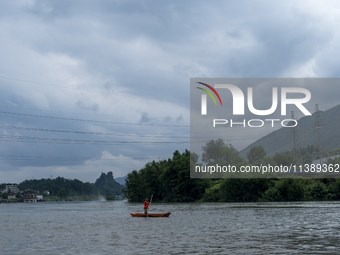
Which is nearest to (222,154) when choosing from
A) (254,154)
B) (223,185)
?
(254,154)

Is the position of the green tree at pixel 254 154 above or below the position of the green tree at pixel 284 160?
above

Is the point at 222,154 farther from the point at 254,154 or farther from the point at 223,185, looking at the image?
the point at 223,185

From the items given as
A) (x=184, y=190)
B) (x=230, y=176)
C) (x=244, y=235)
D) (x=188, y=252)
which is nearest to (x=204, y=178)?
(x=184, y=190)

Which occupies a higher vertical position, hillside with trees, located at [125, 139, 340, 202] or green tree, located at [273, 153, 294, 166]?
green tree, located at [273, 153, 294, 166]

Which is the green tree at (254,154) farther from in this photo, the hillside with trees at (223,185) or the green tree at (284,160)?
the green tree at (284,160)

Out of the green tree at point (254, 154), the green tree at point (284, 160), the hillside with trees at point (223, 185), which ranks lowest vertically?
the hillside with trees at point (223, 185)

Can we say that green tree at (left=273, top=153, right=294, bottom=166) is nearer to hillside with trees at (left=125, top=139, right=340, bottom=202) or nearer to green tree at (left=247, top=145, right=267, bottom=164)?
hillside with trees at (left=125, top=139, right=340, bottom=202)

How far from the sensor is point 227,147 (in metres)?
172

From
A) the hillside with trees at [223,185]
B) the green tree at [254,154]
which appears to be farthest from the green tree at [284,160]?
the green tree at [254,154]

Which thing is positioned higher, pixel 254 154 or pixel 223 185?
pixel 254 154

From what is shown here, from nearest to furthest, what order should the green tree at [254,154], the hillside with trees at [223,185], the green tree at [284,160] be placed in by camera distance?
1. the hillside with trees at [223,185]
2. the green tree at [284,160]
3. the green tree at [254,154]

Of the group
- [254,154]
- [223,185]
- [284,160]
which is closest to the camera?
[223,185]

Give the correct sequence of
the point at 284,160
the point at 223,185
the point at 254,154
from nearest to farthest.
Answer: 1. the point at 223,185
2. the point at 284,160
3. the point at 254,154

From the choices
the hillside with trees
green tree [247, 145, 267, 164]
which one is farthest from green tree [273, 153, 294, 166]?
green tree [247, 145, 267, 164]
